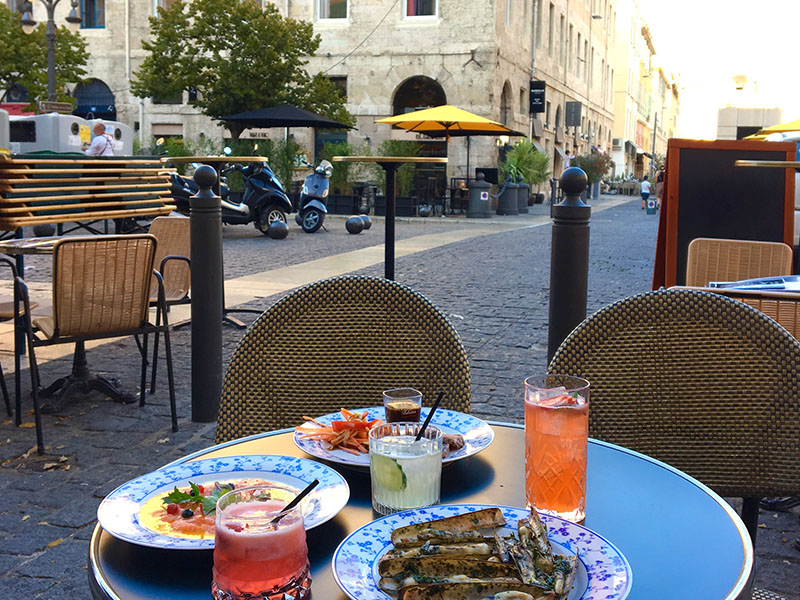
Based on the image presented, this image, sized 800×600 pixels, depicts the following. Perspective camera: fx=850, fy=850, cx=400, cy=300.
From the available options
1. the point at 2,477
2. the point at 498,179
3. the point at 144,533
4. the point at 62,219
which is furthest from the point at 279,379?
the point at 498,179

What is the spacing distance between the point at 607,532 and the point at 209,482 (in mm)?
669

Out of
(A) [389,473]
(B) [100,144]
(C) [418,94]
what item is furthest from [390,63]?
(A) [389,473]

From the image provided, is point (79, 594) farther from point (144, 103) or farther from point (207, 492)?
point (144, 103)

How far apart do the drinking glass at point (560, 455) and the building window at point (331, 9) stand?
3129cm

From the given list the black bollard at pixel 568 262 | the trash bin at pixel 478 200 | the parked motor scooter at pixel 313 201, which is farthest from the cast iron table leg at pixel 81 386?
the trash bin at pixel 478 200

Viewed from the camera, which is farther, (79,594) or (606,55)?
(606,55)

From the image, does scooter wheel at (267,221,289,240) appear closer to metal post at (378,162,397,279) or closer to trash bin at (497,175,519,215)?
metal post at (378,162,397,279)

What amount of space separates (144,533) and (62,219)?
4.48 metres

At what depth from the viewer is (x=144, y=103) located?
3203 centimetres

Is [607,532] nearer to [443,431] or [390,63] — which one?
[443,431]

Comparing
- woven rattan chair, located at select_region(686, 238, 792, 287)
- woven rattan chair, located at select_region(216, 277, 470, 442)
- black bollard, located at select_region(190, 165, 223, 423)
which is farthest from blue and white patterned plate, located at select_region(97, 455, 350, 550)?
woven rattan chair, located at select_region(686, 238, 792, 287)

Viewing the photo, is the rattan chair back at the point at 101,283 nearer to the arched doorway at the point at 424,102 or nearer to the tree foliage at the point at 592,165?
the arched doorway at the point at 424,102

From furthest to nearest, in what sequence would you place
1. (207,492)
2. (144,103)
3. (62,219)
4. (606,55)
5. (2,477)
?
(606,55) < (144,103) < (62,219) < (2,477) < (207,492)

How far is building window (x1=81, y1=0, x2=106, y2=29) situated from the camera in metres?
32.4
